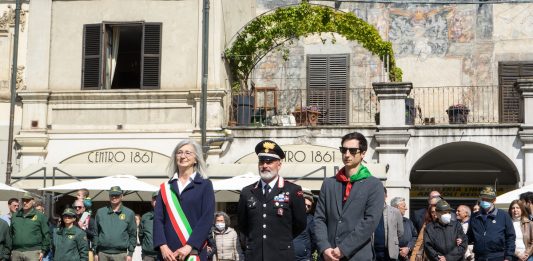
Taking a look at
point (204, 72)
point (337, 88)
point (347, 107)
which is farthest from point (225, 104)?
point (337, 88)

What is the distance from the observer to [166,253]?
859cm

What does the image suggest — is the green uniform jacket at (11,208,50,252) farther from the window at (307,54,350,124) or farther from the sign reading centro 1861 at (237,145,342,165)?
the window at (307,54,350,124)

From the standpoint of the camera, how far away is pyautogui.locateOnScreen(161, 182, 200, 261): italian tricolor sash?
8.71 metres

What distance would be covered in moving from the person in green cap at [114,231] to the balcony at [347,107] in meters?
9.19

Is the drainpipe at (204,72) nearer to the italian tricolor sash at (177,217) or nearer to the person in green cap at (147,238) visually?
the person in green cap at (147,238)

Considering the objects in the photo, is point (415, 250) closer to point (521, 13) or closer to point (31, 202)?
point (31, 202)

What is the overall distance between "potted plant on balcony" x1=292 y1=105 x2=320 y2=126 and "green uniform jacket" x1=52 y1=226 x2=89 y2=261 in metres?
9.60

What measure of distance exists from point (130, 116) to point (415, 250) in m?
11.5

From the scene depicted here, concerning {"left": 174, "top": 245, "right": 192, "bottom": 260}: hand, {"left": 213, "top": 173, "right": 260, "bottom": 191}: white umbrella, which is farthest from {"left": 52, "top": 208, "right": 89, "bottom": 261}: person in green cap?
{"left": 174, "top": 245, "right": 192, "bottom": 260}: hand

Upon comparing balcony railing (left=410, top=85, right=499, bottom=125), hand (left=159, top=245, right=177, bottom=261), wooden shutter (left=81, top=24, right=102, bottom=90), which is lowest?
hand (left=159, top=245, right=177, bottom=261)

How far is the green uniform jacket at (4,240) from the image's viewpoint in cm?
1569

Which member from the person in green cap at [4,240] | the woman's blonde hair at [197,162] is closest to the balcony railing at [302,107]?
the person in green cap at [4,240]

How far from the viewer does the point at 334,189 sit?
29.6 ft

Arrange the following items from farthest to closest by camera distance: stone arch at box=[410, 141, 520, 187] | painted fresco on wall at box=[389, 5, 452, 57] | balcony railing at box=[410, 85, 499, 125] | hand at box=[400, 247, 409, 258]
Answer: painted fresco on wall at box=[389, 5, 452, 57], balcony railing at box=[410, 85, 499, 125], stone arch at box=[410, 141, 520, 187], hand at box=[400, 247, 409, 258]
